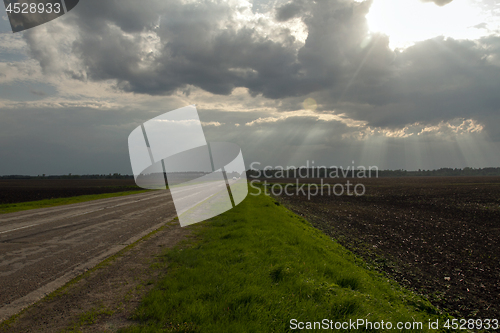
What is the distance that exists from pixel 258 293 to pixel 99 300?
312 centimetres

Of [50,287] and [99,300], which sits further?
[50,287]

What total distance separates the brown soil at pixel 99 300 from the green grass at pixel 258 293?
0.32 metres

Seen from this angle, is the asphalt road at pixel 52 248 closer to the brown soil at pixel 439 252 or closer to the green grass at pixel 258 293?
the green grass at pixel 258 293

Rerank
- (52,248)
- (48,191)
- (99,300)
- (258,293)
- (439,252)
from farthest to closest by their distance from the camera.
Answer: (48,191)
(439,252)
(52,248)
(258,293)
(99,300)

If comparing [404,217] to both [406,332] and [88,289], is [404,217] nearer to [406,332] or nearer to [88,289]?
[406,332]

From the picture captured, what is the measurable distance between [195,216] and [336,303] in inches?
478

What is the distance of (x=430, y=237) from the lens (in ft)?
54.8

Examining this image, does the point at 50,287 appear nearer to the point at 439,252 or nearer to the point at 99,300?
the point at 99,300

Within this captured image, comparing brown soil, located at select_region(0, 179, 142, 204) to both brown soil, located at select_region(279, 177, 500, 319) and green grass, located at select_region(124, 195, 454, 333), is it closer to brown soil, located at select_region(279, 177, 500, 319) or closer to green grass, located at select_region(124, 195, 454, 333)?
green grass, located at select_region(124, 195, 454, 333)

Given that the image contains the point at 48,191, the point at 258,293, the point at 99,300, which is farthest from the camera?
the point at 48,191

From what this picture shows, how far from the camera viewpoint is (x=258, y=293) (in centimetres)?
550

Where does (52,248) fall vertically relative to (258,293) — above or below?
above

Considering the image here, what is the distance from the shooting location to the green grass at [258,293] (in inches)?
178

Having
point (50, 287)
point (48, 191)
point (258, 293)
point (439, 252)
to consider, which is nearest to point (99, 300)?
point (50, 287)
